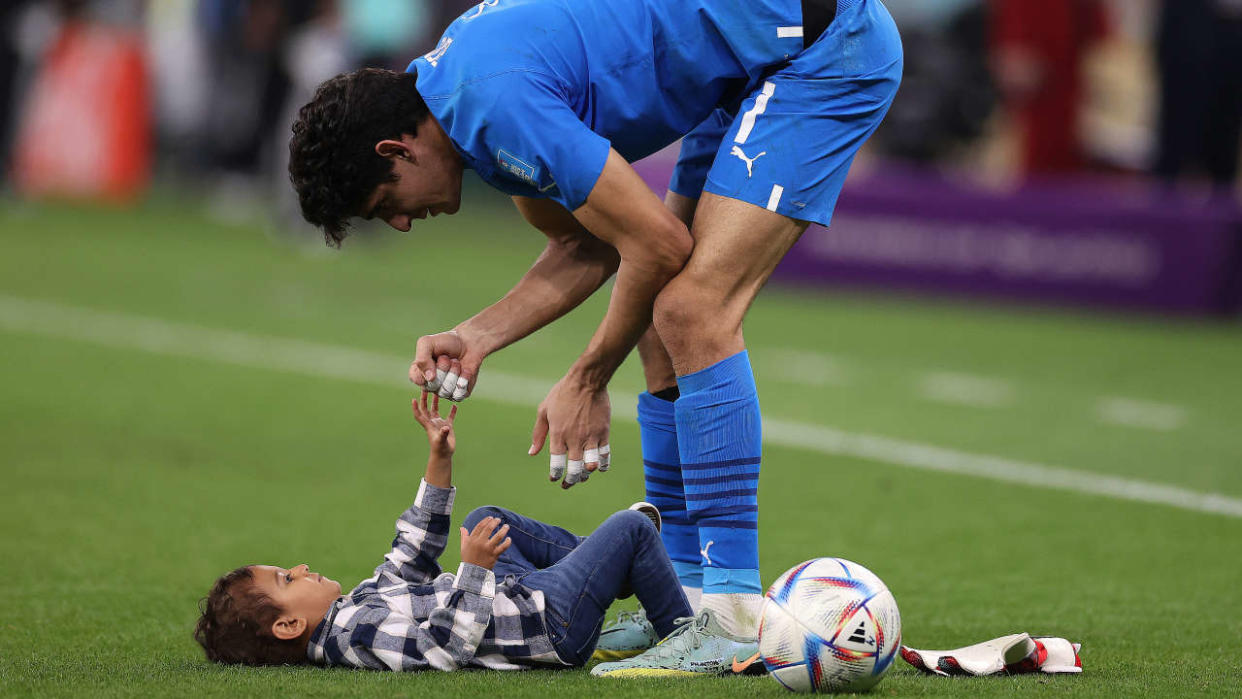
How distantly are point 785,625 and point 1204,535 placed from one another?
8.24 ft

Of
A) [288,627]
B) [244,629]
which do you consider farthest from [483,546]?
[244,629]

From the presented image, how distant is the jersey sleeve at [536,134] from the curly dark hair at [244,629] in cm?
121

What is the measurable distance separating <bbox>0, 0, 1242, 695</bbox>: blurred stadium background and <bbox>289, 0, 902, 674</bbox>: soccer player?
25.7 inches

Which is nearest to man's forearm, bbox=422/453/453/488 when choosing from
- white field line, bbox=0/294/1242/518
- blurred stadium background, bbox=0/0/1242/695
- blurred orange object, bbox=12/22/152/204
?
blurred stadium background, bbox=0/0/1242/695

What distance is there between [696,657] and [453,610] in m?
0.59

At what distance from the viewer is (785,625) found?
382 centimetres

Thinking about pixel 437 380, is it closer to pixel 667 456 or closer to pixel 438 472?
pixel 438 472

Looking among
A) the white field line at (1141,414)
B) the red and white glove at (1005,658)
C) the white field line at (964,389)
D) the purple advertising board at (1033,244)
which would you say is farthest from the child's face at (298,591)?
the purple advertising board at (1033,244)

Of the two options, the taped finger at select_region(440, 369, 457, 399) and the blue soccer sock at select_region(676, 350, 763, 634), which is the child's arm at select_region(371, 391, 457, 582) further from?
the blue soccer sock at select_region(676, 350, 763, 634)

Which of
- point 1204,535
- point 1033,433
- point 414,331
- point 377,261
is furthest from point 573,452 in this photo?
point 377,261

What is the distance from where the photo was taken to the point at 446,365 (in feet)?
14.3

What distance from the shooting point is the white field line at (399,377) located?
21.7ft

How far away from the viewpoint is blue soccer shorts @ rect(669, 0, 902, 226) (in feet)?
13.6

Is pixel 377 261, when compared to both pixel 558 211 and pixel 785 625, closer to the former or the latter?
pixel 558 211
